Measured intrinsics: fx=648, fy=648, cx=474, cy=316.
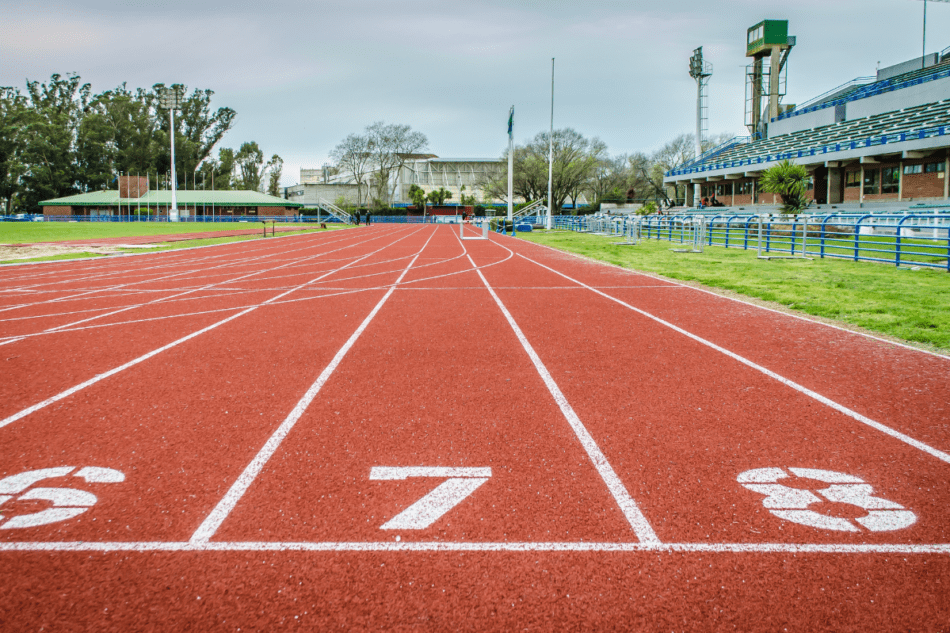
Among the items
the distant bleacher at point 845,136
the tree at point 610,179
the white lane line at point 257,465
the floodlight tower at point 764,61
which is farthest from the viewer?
the tree at point 610,179

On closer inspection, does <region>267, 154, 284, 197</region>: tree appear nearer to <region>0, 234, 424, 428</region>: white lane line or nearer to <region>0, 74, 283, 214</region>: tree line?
<region>0, 74, 283, 214</region>: tree line

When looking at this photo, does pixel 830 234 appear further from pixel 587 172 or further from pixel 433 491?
pixel 587 172

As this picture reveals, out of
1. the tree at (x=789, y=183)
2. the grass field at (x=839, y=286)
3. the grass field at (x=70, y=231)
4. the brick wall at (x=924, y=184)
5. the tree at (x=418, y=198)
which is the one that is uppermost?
the tree at (x=418, y=198)

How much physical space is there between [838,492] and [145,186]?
105 metres

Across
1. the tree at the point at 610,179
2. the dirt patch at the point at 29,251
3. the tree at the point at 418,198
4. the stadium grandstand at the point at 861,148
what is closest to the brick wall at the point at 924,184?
the stadium grandstand at the point at 861,148

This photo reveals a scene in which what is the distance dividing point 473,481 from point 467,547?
79 cm

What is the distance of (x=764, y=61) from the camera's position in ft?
212

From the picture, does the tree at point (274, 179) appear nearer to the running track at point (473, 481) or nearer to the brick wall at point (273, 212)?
the brick wall at point (273, 212)

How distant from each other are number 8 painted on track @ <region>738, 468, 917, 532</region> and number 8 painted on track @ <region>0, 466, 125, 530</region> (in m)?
3.91

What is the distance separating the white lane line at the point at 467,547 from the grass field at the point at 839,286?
5.94 meters

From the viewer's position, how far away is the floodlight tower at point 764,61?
62500 millimetres

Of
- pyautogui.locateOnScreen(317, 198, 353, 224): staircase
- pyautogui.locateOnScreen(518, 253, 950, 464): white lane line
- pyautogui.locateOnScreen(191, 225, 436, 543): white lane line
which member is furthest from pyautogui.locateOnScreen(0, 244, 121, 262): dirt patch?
pyautogui.locateOnScreen(317, 198, 353, 224): staircase

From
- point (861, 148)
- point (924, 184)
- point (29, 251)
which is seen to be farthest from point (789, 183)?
point (29, 251)

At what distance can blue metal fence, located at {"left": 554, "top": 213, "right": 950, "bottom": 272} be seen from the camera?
670 inches
